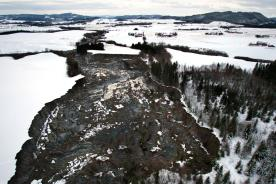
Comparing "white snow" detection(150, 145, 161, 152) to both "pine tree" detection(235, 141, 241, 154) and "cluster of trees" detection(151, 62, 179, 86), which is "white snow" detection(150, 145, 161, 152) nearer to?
"pine tree" detection(235, 141, 241, 154)

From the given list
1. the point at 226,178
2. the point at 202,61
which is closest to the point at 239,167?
the point at 226,178

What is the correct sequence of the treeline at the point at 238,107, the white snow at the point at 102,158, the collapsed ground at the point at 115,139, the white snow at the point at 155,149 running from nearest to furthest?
the collapsed ground at the point at 115,139 → the white snow at the point at 102,158 → the treeline at the point at 238,107 → the white snow at the point at 155,149

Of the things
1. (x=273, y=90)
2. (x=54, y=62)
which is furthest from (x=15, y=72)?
(x=273, y=90)

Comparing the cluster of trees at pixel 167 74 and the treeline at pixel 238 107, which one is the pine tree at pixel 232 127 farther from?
the cluster of trees at pixel 167 74

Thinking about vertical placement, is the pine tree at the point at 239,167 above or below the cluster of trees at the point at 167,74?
below

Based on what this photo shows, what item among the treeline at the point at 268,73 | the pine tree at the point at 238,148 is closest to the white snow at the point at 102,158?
the pine tree at the point at 238,148

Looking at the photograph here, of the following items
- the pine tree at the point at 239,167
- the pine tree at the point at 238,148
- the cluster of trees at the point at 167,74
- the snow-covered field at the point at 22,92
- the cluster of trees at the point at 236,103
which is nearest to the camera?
the snow-covered field at the point at 22,92

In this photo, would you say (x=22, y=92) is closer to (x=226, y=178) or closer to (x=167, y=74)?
(x=167, y=74)

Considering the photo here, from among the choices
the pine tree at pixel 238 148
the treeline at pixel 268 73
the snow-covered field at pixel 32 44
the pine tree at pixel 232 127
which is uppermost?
the snow-covered field at pixel 32 44

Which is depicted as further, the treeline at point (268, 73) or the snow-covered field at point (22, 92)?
the treeline at point (268, 73)

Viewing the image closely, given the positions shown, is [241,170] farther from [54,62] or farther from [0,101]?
[54,62]
